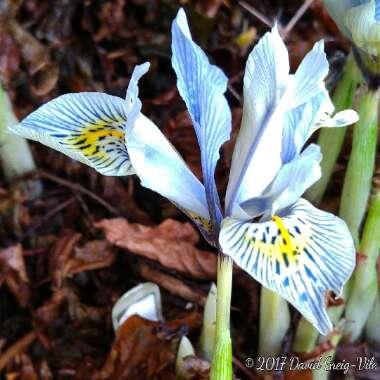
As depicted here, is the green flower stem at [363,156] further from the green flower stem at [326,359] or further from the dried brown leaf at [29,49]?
the dried brown leaf at [29,49]

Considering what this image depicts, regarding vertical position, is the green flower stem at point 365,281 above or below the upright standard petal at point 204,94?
below

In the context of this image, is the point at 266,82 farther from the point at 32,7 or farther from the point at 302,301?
the point at 32,7

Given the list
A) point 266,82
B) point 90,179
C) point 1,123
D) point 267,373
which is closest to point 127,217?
point 90,179

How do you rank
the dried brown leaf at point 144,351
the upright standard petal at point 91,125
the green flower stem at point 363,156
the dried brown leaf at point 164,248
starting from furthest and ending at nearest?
the dried brown leaf at point 164,248, the dried brown leaf at point 144,351, the green flower stem at point 363,156, the upright standard petal at point 91,125

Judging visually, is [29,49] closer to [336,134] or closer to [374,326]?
[336,134]

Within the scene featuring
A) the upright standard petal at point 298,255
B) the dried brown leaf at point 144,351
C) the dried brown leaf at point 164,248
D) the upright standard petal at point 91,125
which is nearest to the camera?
the upright standard petal at point 298,255

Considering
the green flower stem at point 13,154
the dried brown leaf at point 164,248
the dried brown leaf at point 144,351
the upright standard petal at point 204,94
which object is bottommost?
the dried brown leaf at point 144,351
